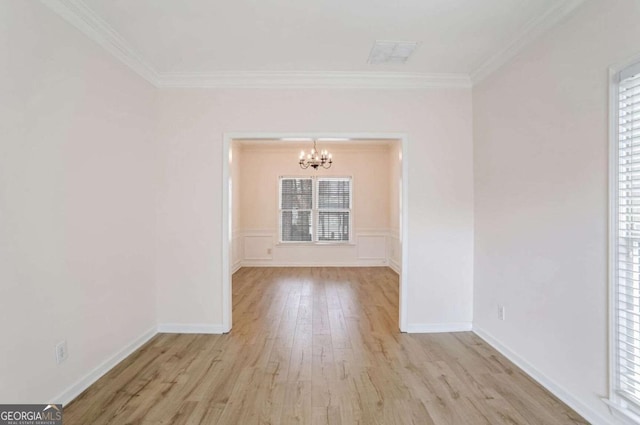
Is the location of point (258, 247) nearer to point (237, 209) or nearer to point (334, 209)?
point (237, 209)

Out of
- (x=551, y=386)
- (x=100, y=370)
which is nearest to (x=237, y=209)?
(x=100, y=370)

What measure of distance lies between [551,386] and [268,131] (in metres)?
3.38

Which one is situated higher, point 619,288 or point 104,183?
point 104,183

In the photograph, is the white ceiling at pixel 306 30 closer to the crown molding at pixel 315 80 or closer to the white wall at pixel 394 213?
the crown molding at pixel 315 80

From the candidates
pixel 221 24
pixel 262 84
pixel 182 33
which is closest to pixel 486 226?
pixel 262 84

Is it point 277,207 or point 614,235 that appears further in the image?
point 277,207

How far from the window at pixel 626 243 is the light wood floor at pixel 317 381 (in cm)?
46

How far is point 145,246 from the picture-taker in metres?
3.21

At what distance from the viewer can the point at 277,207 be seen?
23.8 feet

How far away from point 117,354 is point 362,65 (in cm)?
357

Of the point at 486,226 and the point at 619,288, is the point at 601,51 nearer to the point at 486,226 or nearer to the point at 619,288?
the point at 619,288
